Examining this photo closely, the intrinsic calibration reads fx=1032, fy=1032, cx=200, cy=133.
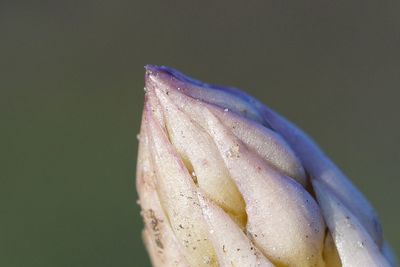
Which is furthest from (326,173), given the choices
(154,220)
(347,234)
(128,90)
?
(128,90)

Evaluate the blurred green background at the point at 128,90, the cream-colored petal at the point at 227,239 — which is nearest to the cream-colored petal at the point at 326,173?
the cream-colored petal at the point at 227,239

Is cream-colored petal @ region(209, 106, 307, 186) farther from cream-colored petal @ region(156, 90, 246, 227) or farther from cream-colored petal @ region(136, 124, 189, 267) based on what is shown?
cream-colored petal @ region(136, 124, 189, 267)

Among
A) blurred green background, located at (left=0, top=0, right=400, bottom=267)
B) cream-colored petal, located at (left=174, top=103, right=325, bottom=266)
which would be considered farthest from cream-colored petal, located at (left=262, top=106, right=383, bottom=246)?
blurred green background, located at (left=0, top=0, right=400, bottom=267)

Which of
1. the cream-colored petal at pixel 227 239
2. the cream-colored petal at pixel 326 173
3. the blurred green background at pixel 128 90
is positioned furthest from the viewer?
the blurred green background at pixel 128 90

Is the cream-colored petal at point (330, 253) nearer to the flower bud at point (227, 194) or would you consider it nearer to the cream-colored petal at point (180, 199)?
the flower bud at point (227, 194)

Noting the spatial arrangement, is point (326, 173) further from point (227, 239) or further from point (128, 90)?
point (128, 90)

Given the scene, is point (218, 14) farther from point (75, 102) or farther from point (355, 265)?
point (355, 265)

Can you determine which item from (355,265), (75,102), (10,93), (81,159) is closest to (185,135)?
(355,265)
